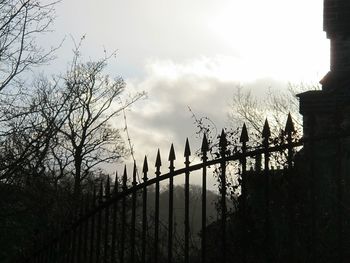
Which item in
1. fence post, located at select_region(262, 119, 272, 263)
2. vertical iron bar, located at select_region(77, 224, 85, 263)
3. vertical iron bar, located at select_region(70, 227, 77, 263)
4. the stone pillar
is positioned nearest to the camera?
fence post, located at select_region(262, 119, 272, 263)

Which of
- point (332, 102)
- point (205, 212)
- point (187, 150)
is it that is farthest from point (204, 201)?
point (332, 102)

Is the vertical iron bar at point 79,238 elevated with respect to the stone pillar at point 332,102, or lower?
lower

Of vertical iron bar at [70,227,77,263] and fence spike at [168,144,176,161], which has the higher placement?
fence spike at [168,144,176,161]

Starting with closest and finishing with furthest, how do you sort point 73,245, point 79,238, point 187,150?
point 187,150 → point 79,238 → point 73,245

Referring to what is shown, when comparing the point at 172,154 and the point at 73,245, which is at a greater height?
the point at 172,154

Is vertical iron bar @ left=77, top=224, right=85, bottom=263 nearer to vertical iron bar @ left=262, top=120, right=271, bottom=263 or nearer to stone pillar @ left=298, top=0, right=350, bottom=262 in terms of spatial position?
vertical iron bar @ left=262, top=120, right=271, bottom=263

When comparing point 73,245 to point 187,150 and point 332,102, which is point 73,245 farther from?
point 332,102

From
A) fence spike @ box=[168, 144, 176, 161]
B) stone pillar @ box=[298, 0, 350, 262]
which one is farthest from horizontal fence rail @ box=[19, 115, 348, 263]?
stone pillar @ box=[298, 0, 350, 262]

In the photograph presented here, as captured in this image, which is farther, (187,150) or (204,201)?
(187,150)

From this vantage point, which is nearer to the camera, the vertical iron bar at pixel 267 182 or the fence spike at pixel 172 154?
the vertical iron bar at pixel 267 182

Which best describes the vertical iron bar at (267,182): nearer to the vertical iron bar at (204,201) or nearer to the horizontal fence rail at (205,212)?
the horizontal fence rail at (205,212)

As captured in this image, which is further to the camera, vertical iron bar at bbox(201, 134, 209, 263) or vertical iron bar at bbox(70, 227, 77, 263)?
vertical iron bar at bbox(70, 227, 77, 263)

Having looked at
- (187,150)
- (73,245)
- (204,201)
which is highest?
(187,150)

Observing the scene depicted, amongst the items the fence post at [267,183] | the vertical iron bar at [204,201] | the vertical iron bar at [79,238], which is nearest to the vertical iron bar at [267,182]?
the fence post at [267,183]
